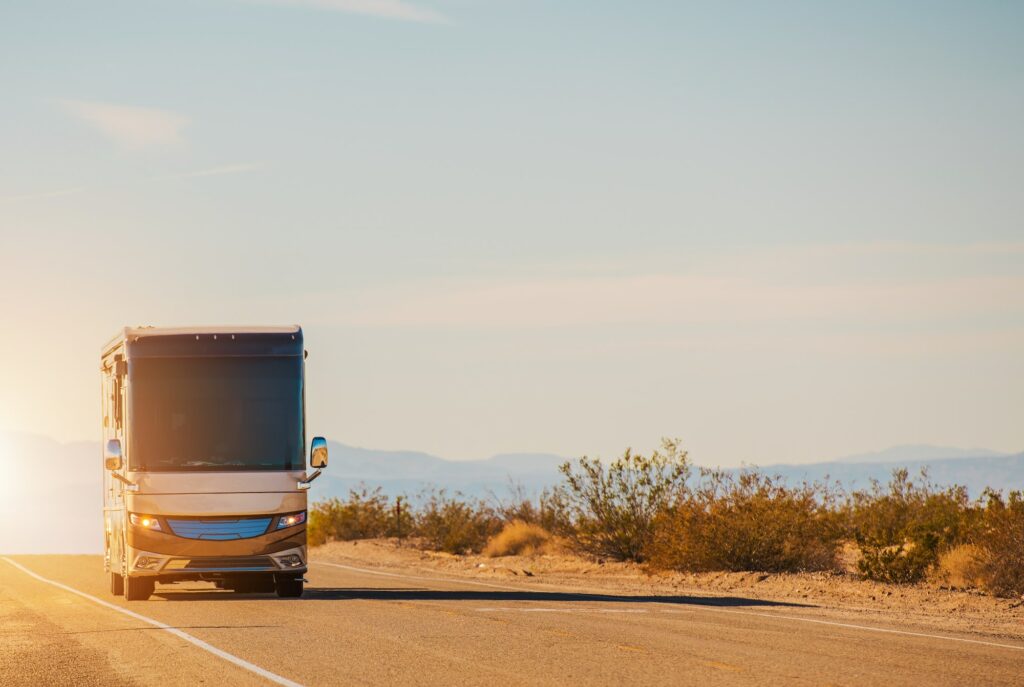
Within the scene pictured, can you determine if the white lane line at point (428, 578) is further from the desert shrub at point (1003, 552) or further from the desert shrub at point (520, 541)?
the desert shrub at point (1003, 552)

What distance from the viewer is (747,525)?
27438 millimetres

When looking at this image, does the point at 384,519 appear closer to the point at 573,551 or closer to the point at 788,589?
the point at 573,551

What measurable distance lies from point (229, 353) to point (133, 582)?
3575 mm

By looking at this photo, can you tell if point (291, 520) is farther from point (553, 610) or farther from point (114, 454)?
point (553, 610)

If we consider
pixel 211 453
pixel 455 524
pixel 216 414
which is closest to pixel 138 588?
pixel 211 453

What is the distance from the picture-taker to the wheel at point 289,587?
2125cm

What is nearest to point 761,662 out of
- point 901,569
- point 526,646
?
point 526,646

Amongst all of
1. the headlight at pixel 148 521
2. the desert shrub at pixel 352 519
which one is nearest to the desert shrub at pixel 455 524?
the desert shrub at pixel 352 519

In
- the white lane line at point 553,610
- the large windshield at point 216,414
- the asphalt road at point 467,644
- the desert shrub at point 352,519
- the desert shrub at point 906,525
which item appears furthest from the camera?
the desert shrub at point 352,519

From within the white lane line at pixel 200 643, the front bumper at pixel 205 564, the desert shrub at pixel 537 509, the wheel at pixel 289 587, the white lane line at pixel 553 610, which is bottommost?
the white lane line at pixel 553 610

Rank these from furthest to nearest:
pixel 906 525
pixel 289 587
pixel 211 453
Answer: pixel 906 525 → pixel 289 587 → pixel 211 453

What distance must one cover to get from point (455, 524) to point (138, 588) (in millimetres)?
20327

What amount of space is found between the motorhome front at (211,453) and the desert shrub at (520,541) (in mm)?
16915

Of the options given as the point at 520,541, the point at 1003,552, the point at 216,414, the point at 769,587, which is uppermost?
the point at 216,414
